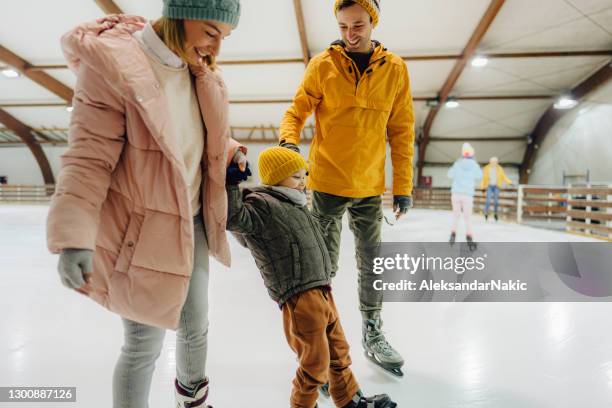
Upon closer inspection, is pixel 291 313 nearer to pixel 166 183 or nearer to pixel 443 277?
pixel 166 183

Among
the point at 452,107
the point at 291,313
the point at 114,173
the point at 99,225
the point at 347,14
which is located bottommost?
the point at 291,313

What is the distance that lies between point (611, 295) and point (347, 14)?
2.53 m

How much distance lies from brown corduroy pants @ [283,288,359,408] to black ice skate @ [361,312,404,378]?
335 millimetres

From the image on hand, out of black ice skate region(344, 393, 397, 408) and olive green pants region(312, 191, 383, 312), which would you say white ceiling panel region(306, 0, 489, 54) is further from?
black ice skate region(344, 393, 397, 408)

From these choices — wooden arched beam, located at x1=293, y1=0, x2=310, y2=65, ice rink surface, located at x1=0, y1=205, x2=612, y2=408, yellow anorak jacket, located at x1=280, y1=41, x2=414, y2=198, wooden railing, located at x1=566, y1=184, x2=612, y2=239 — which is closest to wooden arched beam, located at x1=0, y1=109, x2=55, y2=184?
wooden arched beam, located at x1=293, y1=0, x2=310, y2=65

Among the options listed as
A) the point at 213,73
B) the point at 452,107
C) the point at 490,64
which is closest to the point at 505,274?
the point at 213,73

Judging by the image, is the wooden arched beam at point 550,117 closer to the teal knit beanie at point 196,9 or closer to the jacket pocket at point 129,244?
the teal knit beanie at point 196,9

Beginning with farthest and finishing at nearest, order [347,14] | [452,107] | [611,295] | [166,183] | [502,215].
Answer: [452,107] → [502,215] → [611,295] → [347,14] → [166,183]

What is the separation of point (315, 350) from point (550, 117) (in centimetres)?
1504

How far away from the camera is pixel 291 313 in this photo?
0.99m

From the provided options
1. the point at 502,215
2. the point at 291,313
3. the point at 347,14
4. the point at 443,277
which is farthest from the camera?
the point at 502,215

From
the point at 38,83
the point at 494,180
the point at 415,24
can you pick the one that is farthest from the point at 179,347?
the point at 38,83

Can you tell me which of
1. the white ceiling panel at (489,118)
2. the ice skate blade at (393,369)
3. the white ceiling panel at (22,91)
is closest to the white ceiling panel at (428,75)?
the white ceiling panel at (489,118)

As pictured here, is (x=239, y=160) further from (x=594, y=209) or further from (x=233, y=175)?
(x=594, y=209)
